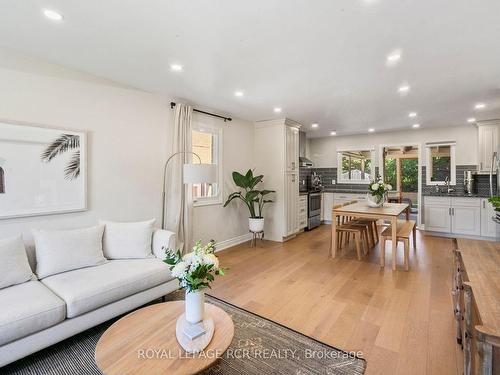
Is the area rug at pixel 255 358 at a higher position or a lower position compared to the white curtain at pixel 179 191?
lower

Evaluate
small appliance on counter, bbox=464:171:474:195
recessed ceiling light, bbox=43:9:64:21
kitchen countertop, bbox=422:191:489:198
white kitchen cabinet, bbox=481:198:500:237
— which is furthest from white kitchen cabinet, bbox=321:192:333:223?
recessed ceiling light, bbox=43:9:64:21

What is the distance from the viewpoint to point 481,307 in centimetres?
114

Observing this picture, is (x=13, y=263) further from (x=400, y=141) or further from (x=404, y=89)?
(x=400, y=141)

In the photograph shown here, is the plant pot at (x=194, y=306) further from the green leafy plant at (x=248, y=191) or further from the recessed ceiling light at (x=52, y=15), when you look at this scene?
the green leafy plant at (x=248, y=191)

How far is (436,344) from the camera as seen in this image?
2068 mm

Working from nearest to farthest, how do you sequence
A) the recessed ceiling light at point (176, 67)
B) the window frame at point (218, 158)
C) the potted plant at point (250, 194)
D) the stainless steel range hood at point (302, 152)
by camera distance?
1. the recessed ceiling light at point (176, 67)
2. the window frame at point (218, 158)
3. the potted plant at point (250, 194)
4. the stainless steel range hood at point (302, 152)

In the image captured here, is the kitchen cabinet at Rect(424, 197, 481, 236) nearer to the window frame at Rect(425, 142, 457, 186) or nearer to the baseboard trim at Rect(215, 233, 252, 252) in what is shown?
the window frame at Rect(425, 142, 457, 186)

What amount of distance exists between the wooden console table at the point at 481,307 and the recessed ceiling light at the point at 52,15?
10.2 ft

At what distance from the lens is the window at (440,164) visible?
6.03 m

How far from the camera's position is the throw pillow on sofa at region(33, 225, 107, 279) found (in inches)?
93.9

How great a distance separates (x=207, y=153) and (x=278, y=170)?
5.08 feet

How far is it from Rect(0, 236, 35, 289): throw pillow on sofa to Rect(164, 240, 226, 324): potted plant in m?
1.50

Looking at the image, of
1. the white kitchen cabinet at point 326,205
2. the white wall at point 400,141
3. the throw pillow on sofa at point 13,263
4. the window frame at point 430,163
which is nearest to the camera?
the throw pillow on sofa at point 13,263

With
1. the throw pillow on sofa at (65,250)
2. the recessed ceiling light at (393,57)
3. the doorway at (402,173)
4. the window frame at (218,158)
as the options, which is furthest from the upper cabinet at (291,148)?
the doorway at (402,173)
